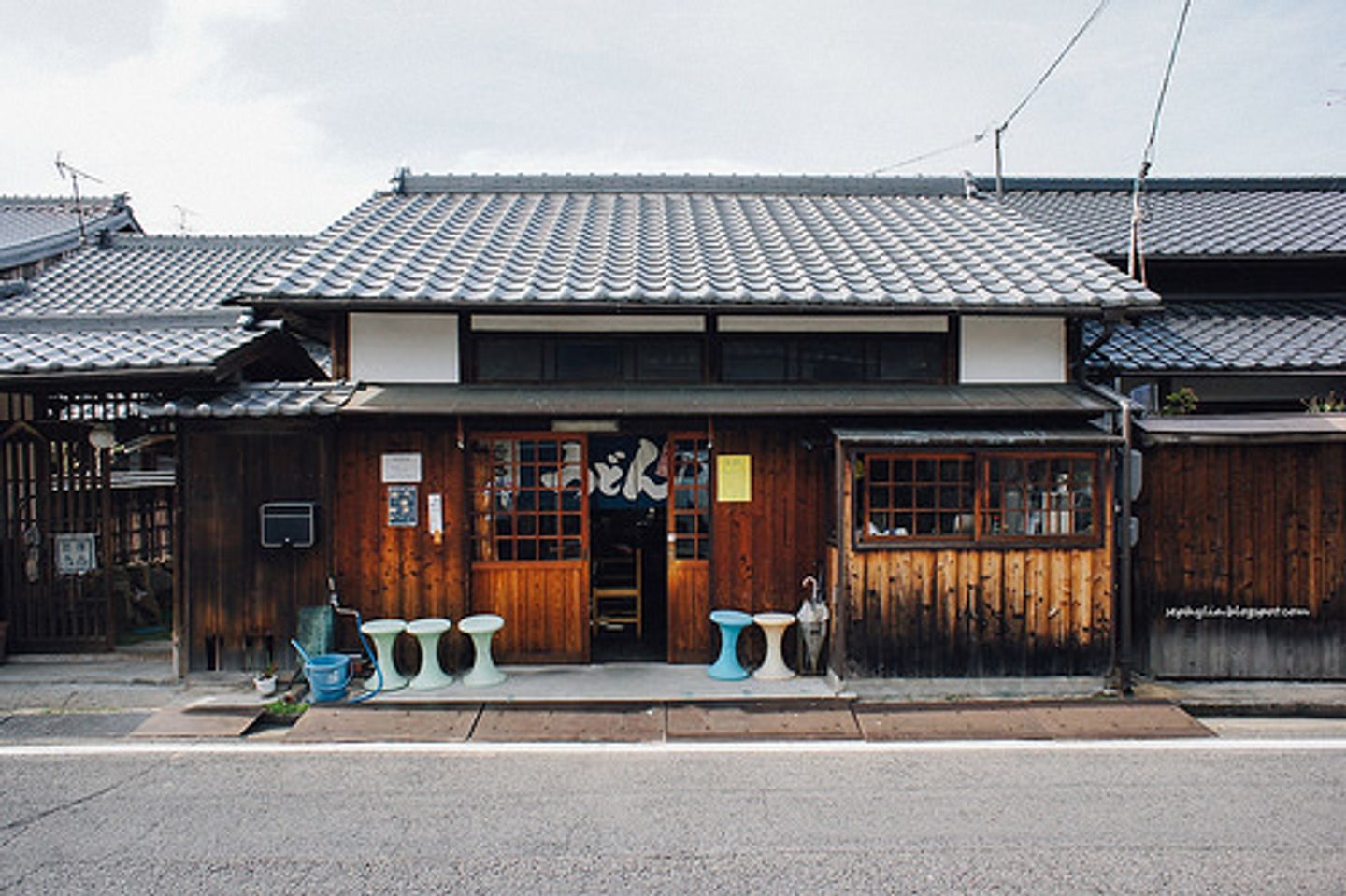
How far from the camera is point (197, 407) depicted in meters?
7.83

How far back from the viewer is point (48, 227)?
16438mm

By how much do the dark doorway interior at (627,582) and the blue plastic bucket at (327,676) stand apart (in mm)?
2667

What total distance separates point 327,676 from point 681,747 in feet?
11.9

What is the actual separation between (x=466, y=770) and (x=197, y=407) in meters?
4.57

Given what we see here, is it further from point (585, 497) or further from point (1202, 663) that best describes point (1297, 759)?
point (585, 497)

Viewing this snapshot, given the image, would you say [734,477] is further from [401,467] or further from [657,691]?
[401,467]

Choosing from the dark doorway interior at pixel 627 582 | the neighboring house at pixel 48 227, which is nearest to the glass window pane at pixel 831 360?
the dark doorway interior at pixel 627 582

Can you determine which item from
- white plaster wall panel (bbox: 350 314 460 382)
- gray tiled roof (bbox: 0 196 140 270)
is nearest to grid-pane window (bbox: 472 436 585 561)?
white plaster wall panel (bbox: 350 314 460 382)

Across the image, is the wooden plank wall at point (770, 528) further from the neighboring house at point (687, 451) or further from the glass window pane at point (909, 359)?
the glass window pane at point (909, 359)

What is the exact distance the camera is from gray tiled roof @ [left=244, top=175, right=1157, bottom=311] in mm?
8406

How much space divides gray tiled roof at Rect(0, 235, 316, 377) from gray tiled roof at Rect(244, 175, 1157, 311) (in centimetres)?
102

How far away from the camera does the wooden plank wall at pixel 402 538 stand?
8.50m

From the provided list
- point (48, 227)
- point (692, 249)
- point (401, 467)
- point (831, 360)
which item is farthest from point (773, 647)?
point (48, 227)

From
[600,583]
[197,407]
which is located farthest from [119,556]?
[600,583]
